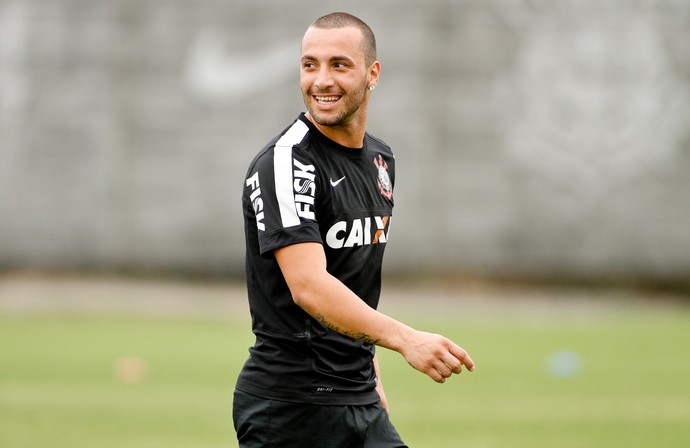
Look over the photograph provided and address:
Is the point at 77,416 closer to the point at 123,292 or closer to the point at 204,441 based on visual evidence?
the point at 204,441

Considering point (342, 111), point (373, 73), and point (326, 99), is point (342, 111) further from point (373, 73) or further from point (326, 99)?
point (373, 73)

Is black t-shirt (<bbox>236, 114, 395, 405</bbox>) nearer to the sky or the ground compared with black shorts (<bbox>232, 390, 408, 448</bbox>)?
nearer to the sky

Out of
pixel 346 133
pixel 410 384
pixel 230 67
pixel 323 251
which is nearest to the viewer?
pixel 323 251

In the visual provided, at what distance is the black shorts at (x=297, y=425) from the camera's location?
4766 millimetres

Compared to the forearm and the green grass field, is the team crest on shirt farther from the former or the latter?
the green grass field

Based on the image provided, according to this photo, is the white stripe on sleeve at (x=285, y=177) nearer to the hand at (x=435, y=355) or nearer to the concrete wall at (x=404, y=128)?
the hand at (x=435, y=355)

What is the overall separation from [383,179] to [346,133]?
306 mm

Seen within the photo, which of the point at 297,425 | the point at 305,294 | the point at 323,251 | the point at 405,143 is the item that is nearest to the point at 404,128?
the point at 405,143

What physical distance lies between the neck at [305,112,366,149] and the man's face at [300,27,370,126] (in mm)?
53

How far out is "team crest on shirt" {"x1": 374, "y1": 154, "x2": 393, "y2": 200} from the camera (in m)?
5.09

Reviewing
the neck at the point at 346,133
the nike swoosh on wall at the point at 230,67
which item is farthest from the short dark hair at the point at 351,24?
the nike swoosh on wall at the point at 230,67

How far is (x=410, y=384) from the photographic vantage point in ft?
43.6

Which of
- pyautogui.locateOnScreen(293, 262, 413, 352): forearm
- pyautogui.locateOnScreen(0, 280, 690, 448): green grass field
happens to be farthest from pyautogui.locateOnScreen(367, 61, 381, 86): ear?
pyautogui.locateOnScreen(0, 280, 690, 448): green grass field

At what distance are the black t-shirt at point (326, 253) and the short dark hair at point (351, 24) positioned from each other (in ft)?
1.22
